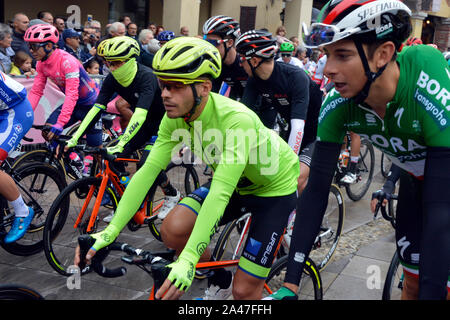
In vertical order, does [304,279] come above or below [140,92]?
below

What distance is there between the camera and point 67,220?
5277mm

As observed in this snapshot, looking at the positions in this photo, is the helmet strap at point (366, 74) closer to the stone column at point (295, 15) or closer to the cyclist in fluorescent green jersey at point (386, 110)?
the cyclist in fluorescent green jersey at point (386, 110)

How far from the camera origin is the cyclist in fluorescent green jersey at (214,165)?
266 cm

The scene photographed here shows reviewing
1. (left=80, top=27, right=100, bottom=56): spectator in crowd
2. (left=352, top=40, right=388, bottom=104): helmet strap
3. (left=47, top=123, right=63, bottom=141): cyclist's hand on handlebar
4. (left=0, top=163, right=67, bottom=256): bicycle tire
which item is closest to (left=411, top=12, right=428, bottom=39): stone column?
(left=80, top=27, right=100, bottom=56): spectator in crowd

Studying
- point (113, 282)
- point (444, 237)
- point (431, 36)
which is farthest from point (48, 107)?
point (431, 36)

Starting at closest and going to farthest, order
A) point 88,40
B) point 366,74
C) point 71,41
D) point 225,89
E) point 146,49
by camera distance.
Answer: point 366,74
point 225,89
point 71,41
point 146,49
point 88,40

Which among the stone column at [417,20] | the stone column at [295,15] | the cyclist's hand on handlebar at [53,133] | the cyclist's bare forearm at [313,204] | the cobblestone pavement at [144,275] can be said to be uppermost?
the stone column at [417,20]

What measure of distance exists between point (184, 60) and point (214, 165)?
0.79m

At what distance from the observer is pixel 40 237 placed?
5312mm

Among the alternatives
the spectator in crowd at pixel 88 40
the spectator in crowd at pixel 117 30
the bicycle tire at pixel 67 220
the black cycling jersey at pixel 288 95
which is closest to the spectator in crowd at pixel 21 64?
the spectator in crowd at pixel 88 40

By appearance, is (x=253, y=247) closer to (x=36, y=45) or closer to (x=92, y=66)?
(x=36, y=45)

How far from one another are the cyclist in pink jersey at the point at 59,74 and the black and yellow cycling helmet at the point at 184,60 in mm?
3262

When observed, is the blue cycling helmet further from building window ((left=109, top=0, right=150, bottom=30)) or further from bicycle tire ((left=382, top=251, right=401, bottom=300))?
building window ((left=109, top=0, right=150, bottom=30))

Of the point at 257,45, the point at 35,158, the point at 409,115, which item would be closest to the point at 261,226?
the point at 409,115
